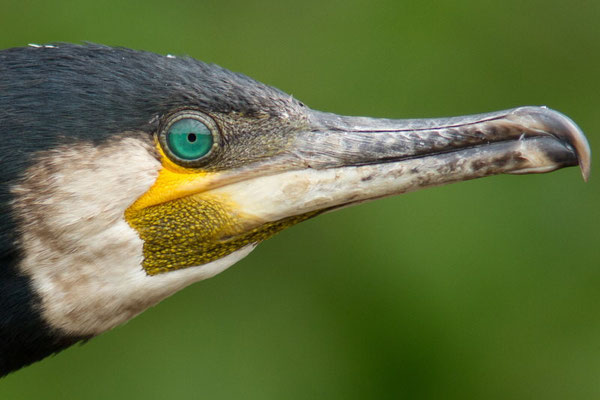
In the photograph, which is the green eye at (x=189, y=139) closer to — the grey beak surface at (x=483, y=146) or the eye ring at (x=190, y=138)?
the eye ring at (x=190, y=138)

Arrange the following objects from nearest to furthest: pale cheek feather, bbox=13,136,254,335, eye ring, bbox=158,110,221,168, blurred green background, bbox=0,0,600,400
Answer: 1. pale cheek feather, bbox=13,136,254,335
2. eye ring, bbox=158,110,221,168
3. blurred green background, bbox=0,0,600,400

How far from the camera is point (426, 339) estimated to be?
533 centimetres

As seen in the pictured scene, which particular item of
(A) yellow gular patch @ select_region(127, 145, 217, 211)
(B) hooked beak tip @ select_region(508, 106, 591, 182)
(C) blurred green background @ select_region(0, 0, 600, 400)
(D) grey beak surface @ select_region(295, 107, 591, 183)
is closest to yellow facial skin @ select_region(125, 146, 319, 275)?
(A) yellow gular patch @ select_region(127, 145, 217, 211)

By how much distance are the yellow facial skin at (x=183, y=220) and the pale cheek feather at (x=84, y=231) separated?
0.12 ft

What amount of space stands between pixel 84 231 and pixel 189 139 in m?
0.43

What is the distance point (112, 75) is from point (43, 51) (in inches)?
9.6

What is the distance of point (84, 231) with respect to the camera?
3084mm

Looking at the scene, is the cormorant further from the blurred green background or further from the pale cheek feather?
the blurred green background

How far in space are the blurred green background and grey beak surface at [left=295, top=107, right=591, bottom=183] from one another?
2089 mm

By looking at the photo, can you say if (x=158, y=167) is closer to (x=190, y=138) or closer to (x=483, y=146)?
(x=190, y=138)

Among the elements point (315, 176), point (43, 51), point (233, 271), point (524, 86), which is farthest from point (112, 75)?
point (524, 86)

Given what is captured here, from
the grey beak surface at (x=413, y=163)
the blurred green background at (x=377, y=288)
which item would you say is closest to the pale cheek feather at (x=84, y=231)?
the grey beak surface at (x=413, y=163)

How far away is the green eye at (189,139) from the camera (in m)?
3.19

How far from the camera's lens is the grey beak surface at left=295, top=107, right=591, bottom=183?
3.25 meters
